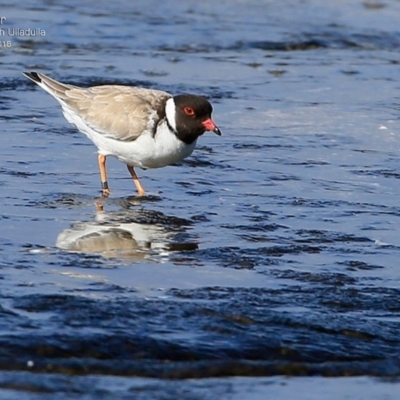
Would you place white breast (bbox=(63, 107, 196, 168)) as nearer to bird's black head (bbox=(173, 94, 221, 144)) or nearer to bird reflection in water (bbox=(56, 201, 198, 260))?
Answer: bird's black head (bbox=(173, 94, 221, 144))

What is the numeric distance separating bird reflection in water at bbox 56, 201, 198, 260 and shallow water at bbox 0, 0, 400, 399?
22 millimetres

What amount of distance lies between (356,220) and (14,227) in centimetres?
249

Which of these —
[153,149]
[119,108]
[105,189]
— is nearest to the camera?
[153,149]

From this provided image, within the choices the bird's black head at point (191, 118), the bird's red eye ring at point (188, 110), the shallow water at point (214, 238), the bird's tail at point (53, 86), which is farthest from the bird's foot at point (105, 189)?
the bird's tail at point (53, 86)

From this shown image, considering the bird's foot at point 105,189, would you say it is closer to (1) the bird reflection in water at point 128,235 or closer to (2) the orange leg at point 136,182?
(2) the orange leg at point 136,182

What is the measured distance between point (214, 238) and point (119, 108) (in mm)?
2055

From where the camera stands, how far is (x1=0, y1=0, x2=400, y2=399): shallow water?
5.74m

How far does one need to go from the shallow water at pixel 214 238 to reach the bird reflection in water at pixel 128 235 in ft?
0.07

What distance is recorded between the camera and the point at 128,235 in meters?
7.98

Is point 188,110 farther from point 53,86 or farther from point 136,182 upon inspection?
point 53,86

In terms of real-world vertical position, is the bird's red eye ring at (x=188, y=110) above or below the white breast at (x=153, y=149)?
above

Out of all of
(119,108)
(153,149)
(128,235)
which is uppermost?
(119,108)

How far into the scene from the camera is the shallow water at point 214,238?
5.74 m

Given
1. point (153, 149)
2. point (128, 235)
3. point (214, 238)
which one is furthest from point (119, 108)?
point (214, 238)
